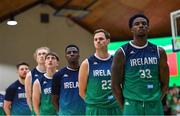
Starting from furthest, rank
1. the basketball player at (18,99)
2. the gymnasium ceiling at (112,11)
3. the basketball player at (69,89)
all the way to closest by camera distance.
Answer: the gymnasium ceiling at (112,11)
the basketball player at (18,99)
the basketball player at (69,89)

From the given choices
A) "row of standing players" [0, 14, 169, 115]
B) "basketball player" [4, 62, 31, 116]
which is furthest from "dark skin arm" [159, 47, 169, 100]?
"basketball player" [4, 62, 31, 116]

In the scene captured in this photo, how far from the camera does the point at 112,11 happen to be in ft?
38.2

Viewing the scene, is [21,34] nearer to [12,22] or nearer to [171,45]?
[12,22]

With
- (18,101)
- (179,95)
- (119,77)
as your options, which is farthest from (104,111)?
(179,95)

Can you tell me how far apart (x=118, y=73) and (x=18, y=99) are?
3245mm

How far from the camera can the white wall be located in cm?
1192

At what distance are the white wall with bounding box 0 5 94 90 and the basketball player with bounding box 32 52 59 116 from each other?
21.7 feet

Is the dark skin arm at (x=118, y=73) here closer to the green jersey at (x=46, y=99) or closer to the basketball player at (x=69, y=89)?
the basketball player at (x=69, y=89)

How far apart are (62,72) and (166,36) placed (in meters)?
8.05

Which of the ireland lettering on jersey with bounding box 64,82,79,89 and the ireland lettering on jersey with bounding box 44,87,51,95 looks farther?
the ireland lettering on jersey with bounding box 44,87,51,95

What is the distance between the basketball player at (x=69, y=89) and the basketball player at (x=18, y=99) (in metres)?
1.52

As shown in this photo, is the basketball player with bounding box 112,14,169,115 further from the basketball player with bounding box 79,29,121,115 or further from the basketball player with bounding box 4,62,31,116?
the basketball player with bounding box 4,62,31,116

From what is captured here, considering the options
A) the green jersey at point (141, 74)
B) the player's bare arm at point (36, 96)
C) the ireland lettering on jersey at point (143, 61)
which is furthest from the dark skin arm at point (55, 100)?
the ireland lettering on jersey at point (143, 61)

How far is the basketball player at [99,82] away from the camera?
4133 millimetres
